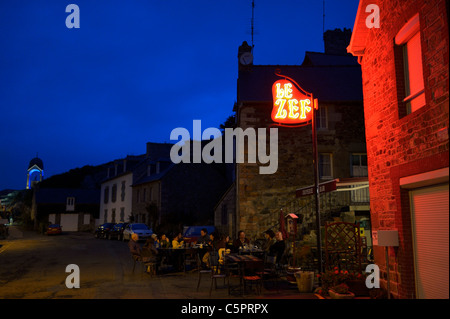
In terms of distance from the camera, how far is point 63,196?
177ft

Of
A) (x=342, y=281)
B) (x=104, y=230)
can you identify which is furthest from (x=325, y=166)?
(x=104, y=230)

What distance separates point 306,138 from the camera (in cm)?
1731

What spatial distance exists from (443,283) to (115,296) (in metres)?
6.63

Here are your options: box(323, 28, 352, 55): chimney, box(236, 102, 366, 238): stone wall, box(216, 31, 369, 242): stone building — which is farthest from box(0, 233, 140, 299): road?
box(323, 28, 352, 55): chimney

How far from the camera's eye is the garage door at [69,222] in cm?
5244

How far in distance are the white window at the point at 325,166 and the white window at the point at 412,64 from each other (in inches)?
398

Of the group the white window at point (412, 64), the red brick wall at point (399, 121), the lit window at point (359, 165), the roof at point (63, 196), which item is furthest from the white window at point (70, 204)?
the white window at point (412, 64)

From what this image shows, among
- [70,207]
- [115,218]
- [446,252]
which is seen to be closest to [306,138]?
[446,252]

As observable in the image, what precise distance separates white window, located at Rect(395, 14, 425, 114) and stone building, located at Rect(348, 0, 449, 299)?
0.02 m

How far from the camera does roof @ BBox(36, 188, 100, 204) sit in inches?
2071

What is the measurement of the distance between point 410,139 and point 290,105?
291 inches

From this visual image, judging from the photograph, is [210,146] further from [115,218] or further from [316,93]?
[316,93]

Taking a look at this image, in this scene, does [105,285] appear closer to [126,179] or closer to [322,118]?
[322,118]

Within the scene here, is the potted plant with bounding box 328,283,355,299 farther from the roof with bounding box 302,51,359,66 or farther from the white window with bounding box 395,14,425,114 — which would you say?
the roof with bounding box 302,51,359,66
